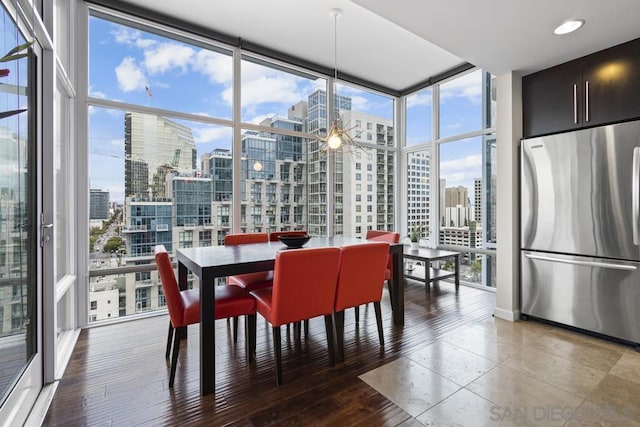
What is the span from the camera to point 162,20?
11.6 feet

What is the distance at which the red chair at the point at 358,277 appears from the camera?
2439mm

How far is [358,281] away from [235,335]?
1248 mm

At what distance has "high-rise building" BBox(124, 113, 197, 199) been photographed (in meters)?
3.48

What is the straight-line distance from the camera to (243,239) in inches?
137

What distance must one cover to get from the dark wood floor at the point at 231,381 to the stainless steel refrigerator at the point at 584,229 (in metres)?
0.98

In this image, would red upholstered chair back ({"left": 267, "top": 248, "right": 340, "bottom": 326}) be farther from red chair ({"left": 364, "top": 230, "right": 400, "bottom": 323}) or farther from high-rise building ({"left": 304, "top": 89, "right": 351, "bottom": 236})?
high-rise building ({"left": 304, "top": 89, "right": 351, "bottom": 236})

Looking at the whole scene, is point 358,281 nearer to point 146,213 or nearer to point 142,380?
point 142,380

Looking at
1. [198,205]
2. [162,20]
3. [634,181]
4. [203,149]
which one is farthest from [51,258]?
[634,181]

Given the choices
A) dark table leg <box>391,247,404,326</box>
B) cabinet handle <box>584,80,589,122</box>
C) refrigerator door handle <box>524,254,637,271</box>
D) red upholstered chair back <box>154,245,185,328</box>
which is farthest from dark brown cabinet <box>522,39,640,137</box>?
red upholstered chair back <box>154,245,185,328</box>

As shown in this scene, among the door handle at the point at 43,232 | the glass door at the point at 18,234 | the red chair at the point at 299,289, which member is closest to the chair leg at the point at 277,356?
the red chair at the point at 299,289

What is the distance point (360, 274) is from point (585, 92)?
2.77 m

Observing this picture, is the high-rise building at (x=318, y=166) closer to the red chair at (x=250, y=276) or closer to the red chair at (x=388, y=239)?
the red chair at (x=388, y=239)

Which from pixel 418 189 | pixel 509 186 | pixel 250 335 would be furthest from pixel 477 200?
pixel 250 335

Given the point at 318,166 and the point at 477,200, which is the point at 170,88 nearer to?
the point at 318,166
